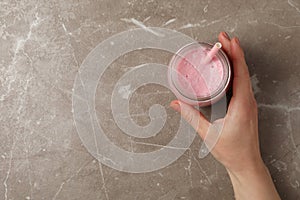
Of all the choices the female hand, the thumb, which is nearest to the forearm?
the female hand

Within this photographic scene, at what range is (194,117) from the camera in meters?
0.83

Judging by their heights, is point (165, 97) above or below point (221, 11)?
below

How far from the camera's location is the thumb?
2.72 ft

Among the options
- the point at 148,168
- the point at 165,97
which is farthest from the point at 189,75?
the point at 148,168

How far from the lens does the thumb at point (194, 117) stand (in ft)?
2.72

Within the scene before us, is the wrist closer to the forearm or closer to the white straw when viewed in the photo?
the forearm

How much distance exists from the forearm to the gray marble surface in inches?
1.9

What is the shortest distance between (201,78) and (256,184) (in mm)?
→ 227

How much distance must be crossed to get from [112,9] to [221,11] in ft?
0.75

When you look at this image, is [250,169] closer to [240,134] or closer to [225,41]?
[240,134]

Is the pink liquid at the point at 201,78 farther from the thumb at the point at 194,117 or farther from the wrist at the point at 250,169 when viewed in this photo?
the wrist at the point at 250,169

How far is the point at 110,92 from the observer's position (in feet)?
3.01

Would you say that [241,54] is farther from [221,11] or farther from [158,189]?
[158,189]

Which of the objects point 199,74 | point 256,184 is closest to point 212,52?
point 199,74
